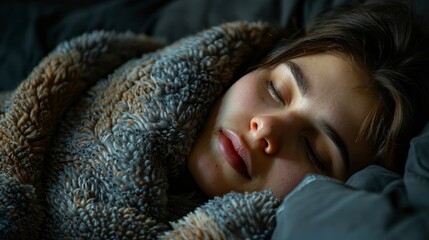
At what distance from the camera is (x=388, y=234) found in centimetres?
63

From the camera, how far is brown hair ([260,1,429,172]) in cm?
94

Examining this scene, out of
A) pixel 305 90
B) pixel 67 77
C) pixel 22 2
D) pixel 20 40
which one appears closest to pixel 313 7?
pixel 305 90

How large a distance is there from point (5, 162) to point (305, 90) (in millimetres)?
526

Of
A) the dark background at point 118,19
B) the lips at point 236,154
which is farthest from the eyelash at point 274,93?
the dark background at point 118,19

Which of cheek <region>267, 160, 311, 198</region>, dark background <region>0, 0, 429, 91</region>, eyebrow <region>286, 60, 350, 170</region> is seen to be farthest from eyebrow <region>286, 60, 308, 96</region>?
dark background <region>0, 0, 429, 91</region>

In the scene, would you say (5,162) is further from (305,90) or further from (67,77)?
(305,90)

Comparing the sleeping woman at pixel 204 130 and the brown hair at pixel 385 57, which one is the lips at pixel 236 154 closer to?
the sleeping woman at pixel 204 130

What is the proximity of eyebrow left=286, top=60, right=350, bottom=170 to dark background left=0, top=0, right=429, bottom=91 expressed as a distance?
39 centimetres

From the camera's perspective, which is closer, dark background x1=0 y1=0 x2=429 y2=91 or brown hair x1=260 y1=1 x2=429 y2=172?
brown hair x1=260 y1=1 x2=429 y2=172

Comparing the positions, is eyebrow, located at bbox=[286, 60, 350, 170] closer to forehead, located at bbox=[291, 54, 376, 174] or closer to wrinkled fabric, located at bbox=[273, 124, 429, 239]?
forehead, located at bbox=[291, 54, 376, 174]

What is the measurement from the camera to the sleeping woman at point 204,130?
2.78 ft

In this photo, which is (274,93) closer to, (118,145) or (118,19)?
(118,145)

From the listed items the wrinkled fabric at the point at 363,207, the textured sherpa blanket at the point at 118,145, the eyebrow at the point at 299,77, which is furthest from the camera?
the eyebrow at the point at 299,77

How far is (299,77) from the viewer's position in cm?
94
